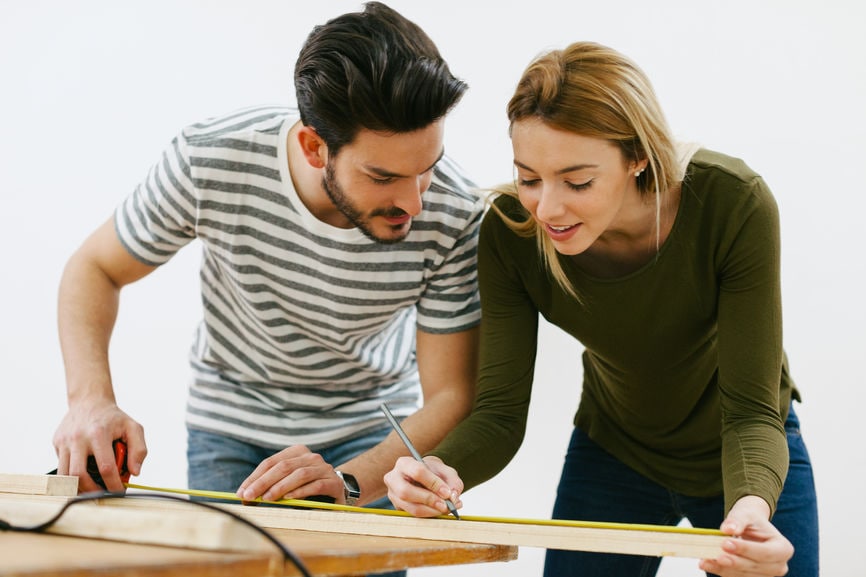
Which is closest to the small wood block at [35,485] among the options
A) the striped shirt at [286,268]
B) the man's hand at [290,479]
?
the man's hand at [290,479]

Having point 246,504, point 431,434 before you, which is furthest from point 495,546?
point 431,434

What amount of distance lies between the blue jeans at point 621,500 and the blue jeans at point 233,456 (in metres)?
0.34

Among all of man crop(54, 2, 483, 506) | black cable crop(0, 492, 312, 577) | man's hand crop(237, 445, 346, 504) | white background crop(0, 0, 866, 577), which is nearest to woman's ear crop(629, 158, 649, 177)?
man crop(54, 2, 483, 506)

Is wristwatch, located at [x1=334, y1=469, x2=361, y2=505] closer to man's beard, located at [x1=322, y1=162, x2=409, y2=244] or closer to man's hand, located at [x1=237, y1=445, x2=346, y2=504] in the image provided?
man's hand, located at [x1=237, y1=445, x2=346, y2=504]

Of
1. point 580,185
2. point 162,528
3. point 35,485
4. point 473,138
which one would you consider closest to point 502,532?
point 162,528

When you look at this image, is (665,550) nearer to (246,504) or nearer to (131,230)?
(246,504)

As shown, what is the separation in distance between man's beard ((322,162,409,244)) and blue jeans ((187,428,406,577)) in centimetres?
41

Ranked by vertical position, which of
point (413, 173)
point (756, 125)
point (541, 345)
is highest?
point (756, 125)

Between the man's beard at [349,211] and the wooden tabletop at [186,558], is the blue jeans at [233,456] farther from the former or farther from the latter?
the wooden tabletop at [186,558]

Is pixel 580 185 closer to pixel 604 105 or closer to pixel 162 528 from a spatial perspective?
pixel 604 105

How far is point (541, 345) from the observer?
7.56 ft

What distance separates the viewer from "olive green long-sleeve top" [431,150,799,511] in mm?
1242

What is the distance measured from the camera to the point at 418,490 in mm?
1079

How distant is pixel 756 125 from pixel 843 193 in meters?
0.26
